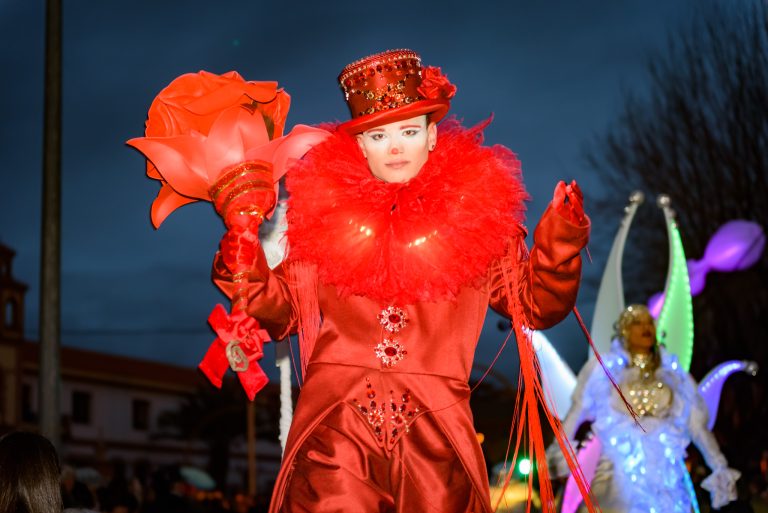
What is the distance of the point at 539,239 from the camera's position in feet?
13.3

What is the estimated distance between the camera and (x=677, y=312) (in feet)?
31.3

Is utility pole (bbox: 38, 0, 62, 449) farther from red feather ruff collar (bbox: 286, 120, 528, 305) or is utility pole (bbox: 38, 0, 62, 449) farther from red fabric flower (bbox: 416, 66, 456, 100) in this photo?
red fabric flower (bbox: 416, 66, 456, 100)

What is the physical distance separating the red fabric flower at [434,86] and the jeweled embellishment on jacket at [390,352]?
3.19 ft

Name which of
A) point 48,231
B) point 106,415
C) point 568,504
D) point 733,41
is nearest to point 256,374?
point 48,231

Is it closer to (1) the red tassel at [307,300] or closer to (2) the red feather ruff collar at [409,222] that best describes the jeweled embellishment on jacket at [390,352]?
(2) the red feather ruff collar at [409,222]

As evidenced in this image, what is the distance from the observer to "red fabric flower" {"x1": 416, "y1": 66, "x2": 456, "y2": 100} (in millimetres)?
4398

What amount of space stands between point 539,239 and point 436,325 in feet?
1.60

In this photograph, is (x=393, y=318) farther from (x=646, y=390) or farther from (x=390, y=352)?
(x=646, y=390)

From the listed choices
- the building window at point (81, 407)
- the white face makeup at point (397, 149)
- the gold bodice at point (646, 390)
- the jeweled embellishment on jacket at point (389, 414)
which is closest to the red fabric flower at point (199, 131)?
the white face makeup at point (397, 149)

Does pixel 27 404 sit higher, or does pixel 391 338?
pixel 391 338

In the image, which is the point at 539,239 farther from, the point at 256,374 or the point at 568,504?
the point at 568,504

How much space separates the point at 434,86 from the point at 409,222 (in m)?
0.57

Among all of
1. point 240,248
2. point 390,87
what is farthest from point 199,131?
point 390,87

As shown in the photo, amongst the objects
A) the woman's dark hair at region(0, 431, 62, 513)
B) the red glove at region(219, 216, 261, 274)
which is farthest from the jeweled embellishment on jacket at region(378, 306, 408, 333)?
the woman's dark hair at region(0, 431, 62, 513)
